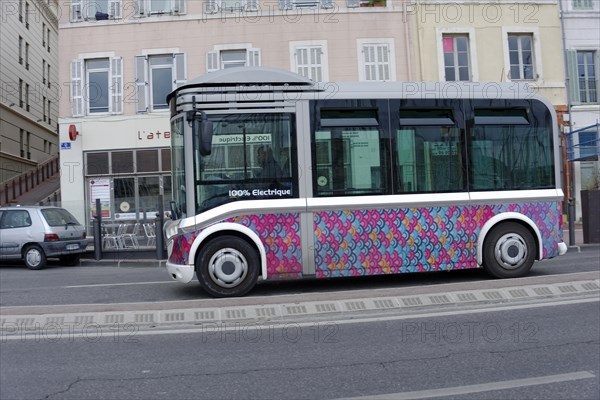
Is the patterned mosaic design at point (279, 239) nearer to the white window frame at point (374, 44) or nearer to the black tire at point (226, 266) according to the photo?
the black tire at point (226, 266)

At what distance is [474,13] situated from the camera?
2081 cm

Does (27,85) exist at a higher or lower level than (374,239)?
higher

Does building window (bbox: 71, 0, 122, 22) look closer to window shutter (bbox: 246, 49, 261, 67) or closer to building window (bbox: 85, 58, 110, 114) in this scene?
building window (bbox: 85, 58, 110, 114)

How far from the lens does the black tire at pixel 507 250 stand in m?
8.27

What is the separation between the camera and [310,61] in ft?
67.3

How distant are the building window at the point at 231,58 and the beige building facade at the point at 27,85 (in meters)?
13.6

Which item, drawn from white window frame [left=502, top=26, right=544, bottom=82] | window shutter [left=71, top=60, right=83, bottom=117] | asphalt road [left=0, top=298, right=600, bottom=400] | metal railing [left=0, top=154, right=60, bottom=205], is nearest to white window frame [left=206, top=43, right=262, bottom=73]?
window shutter [left=71, top=60, right=83, bottom=117]

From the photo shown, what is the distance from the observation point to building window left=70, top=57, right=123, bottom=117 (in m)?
20.5

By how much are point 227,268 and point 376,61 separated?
14.8m

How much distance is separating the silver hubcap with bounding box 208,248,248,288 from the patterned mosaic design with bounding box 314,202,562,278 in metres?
1.05

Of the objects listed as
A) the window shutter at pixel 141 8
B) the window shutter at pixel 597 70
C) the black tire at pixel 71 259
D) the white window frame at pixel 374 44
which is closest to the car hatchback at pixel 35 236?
the black tire at pixel 71 259

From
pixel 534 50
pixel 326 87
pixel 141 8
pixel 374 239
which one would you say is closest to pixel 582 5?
pixel 534 50

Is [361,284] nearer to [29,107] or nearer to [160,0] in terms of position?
[160,0]

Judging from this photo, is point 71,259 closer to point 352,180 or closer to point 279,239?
point 279,239
